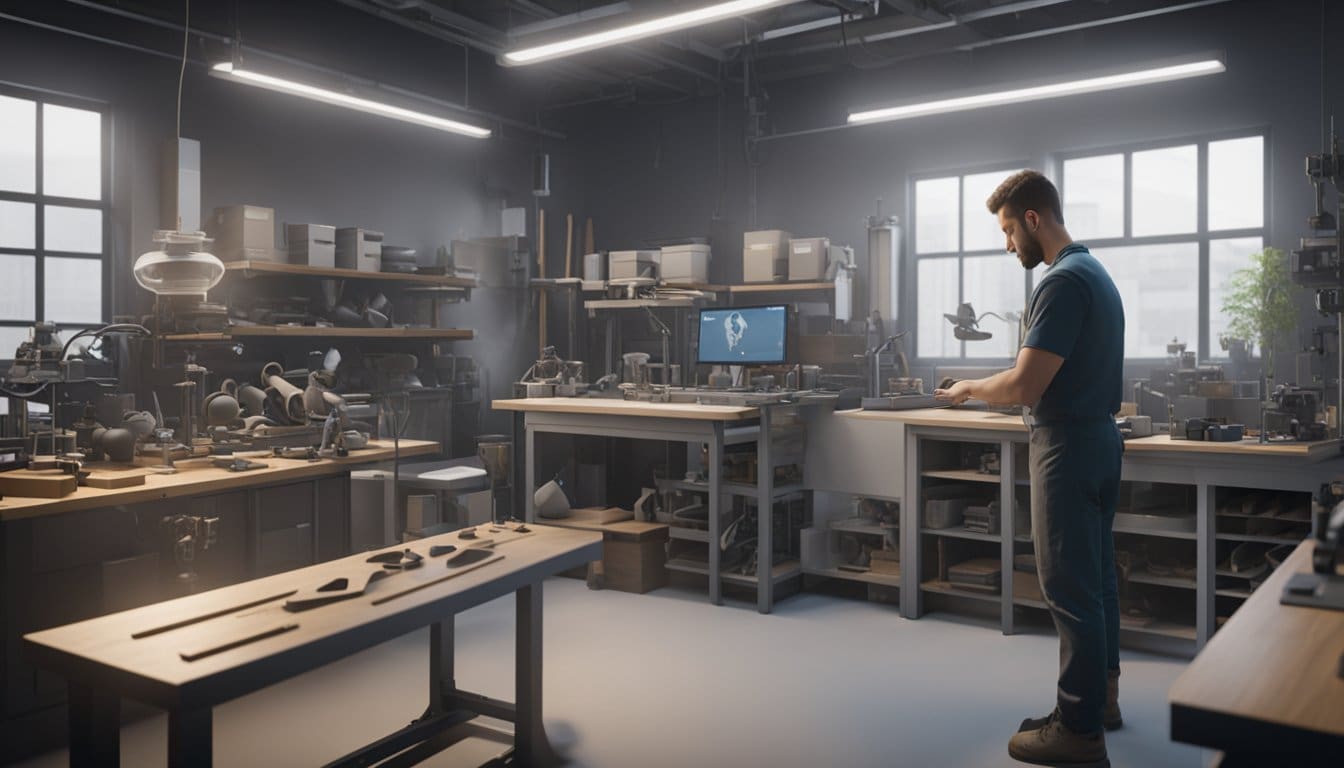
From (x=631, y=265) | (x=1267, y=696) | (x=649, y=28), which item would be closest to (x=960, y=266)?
(x=631, y=265)

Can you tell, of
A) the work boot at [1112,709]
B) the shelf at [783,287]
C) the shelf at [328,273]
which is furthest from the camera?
the shelf at [783,287]

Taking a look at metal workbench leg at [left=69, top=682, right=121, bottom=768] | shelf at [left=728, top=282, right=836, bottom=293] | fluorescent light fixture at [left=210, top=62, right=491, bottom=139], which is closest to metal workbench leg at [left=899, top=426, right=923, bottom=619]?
shelf at [left=728, top=282, right=836, bottom=293]

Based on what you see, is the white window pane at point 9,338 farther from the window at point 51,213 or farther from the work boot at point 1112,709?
the work boot at point 1112,709

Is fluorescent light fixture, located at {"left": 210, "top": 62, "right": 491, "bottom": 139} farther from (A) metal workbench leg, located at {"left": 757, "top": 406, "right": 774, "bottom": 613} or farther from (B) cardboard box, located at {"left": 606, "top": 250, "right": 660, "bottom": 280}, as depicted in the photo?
(A) metal workbench leg, located at {"left": 757, "top": 406, "right": 774, "bottom": 613}

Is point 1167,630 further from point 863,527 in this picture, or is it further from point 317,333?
point 317,333

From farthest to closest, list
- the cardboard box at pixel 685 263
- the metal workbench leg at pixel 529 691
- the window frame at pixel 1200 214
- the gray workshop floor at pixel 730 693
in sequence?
the cardboard box at pixel 685 263 < the window frame at pixel 1200 214 < the gray workshop floor at pixel 730 693 < the metal workbench leg at pixel 529 691

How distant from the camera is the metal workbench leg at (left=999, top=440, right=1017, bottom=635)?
4277mm

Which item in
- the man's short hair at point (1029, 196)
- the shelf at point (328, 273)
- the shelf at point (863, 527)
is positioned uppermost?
the shelf at point (328, 273)

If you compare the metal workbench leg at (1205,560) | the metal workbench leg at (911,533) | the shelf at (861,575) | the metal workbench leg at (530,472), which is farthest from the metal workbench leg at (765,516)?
the metal workbench leg at (1205,560)

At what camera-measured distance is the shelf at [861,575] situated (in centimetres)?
475

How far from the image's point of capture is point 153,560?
3.36 m

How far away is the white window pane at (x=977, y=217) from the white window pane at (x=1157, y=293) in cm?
81

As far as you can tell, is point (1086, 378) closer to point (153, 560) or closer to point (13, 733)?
point (153, 560)

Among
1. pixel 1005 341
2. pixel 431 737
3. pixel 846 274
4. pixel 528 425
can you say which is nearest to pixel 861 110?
pixel 846 274
